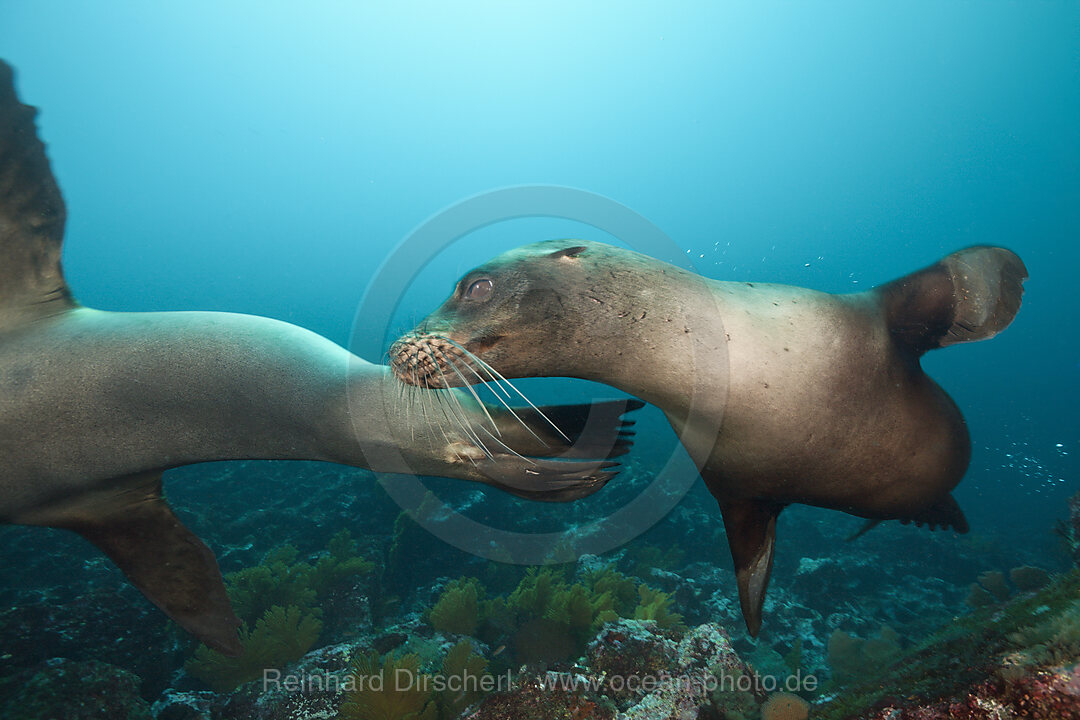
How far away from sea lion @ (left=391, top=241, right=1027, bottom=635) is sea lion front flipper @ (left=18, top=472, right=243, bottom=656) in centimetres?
199

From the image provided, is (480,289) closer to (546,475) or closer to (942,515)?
(546,475)

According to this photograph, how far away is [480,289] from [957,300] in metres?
2.43

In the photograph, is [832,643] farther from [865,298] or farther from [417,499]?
[417,499]

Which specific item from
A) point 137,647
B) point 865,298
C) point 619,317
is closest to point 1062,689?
point 619,317

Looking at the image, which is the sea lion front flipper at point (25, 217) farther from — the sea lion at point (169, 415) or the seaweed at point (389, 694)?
the seaweed at point (389, 694)

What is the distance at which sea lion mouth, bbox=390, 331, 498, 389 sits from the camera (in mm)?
1691

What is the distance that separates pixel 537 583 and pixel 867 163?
97165 mm

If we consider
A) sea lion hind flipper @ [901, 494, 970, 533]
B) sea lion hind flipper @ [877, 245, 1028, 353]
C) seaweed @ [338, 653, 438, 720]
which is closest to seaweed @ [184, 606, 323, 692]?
seaweed @ [338, 653, 438, 720]

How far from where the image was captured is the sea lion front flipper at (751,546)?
8.18 ft

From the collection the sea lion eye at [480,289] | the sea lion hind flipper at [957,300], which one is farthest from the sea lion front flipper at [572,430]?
the sea lion hind flipper at [957,300]

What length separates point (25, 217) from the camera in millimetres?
2309

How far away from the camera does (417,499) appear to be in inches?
330

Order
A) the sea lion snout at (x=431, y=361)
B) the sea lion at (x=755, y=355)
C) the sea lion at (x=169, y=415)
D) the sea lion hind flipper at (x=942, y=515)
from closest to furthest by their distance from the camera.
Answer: the sea lion snout at (x=431, y=361)
the sea lion at (x=755, y=355)
the sea lion at (x=169, y=415)
the sea lion hind flipper at (x=942, y=515)

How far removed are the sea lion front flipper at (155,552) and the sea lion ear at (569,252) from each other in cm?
254
